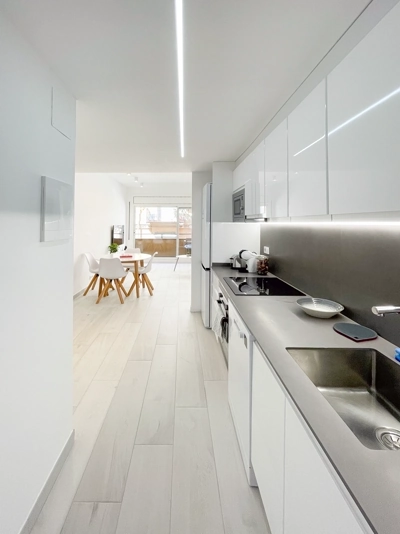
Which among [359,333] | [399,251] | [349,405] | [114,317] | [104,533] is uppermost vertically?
[399,251]

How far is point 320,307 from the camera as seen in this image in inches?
68.4

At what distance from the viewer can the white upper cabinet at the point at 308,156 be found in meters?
1.25

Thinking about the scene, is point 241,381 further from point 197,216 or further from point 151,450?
point 197,216

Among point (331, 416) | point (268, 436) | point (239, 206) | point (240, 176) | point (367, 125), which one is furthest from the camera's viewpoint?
point (240, 176)

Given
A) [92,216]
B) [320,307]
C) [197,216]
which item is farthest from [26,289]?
[92,216]

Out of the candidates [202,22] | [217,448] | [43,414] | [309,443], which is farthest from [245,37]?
[217,448]

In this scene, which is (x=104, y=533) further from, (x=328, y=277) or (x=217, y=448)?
(x=328, y=277)

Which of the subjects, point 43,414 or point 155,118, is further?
point 155,118

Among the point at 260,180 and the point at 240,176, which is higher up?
the point at 240,176

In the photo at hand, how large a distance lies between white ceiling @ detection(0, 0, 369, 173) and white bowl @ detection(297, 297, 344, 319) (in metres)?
1.29

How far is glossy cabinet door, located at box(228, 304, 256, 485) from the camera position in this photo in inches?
61.2

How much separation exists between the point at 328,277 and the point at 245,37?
139 cm

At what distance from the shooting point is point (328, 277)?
6.04 feet

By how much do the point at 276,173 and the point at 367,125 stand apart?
95 centimetres
